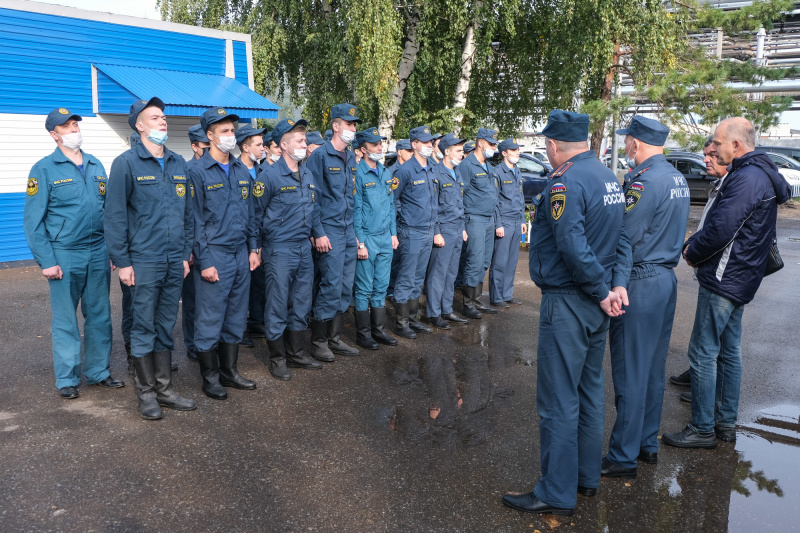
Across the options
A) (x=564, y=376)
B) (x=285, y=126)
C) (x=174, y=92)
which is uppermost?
(x=174, y=92)

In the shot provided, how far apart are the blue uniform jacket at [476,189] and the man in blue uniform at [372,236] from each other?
4.69 ft

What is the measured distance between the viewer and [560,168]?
136 inches

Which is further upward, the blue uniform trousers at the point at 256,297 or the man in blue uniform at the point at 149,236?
the man in blue uniform at the point at 149,236

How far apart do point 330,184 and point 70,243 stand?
7.11ft

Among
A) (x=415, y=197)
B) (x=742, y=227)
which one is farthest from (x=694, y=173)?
(x=742, y=227)

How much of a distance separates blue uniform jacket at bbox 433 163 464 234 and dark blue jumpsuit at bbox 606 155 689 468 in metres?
3.48

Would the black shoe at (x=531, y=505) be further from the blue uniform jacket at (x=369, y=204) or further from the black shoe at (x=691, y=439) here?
the blue uniform jacket at (x=369, y=204)

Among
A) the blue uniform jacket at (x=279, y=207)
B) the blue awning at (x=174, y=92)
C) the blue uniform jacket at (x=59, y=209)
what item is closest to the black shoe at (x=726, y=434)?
the blue uniform jacket at (x=279, y=207)

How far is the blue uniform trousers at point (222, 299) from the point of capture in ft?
16.3

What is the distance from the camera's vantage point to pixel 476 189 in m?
7.79

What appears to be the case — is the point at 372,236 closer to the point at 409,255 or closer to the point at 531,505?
the point at 409,255

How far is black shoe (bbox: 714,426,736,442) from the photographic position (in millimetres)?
4461

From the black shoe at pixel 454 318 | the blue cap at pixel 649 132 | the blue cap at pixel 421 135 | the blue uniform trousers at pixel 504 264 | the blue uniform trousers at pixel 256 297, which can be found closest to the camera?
the blue cap at pixel 649 132

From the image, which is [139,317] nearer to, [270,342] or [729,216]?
[270,342]
